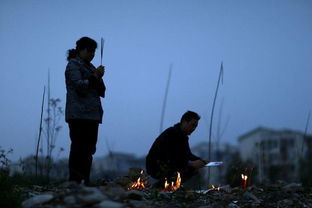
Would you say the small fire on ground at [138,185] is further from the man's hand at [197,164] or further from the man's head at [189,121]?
the man's head at [189,121]

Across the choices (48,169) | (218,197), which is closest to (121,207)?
(218,197)

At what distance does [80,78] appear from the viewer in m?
4.55

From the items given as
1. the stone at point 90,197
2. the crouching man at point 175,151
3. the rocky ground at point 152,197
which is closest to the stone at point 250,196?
the rocky ground at point 152,197

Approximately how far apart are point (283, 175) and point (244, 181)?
586 cm

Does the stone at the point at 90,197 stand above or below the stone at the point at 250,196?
above

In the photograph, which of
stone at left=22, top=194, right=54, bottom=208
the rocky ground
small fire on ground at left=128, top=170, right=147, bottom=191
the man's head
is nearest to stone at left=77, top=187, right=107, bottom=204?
the rocky ground

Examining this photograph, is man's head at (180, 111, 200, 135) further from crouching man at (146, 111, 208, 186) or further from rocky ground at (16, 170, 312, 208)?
rocky ground at (16, 170, 312, 208)

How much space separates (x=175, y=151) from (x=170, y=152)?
0.07 m

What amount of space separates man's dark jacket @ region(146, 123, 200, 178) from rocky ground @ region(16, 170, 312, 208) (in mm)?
512

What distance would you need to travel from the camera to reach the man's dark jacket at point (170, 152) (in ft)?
19.2

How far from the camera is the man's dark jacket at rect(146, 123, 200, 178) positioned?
19.2 feet

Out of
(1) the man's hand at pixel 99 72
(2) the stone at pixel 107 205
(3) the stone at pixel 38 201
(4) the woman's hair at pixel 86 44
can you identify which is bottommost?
(3) the stone at pixel 38 201

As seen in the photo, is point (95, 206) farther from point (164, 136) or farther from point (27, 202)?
point (164, 136)

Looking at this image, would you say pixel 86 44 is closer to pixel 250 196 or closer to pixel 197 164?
pixel 197 164
